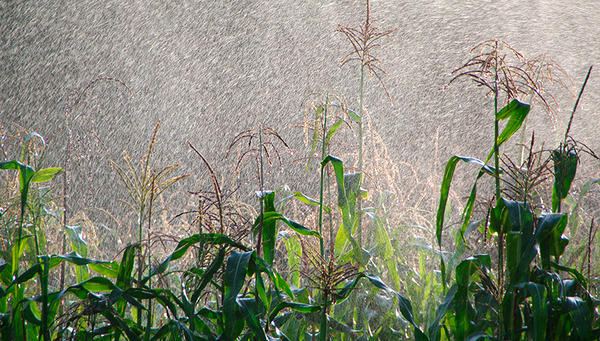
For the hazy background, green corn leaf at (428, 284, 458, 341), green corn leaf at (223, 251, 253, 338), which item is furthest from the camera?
the hazy background

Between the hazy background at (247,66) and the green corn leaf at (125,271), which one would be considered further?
the hazy background at (247,66)

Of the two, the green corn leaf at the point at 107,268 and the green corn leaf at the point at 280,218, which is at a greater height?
the green corn leaf at the point at 280,218

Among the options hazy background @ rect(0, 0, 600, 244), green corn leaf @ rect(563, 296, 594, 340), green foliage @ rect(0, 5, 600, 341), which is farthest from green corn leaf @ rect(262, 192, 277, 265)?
hazy background @ rect(0, 0, 600, 244)

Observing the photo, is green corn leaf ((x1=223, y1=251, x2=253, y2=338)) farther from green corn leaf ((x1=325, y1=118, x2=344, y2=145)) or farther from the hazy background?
the hazy background

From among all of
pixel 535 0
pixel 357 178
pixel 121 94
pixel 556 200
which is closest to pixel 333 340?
pixel 357 178

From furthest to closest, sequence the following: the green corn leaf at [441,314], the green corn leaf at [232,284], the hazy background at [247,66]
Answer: the hazy background at [247,66]
the green corn leaf at [441,314]
the green corn leaf at [232,284]

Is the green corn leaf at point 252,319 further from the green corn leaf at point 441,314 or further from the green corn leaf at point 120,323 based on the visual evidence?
the green corn leaf at point 441,314

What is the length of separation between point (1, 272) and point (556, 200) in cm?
104

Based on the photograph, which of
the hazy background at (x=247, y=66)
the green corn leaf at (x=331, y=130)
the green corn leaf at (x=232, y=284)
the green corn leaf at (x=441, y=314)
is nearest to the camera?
the green corn leaf at (x=232, y=284)

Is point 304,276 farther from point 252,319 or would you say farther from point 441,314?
point 441,314

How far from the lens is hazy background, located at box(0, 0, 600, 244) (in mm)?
5109

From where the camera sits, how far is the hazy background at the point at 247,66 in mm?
5109

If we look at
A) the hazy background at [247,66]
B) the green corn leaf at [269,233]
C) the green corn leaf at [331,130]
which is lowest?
the green corn leaf at [269,233]

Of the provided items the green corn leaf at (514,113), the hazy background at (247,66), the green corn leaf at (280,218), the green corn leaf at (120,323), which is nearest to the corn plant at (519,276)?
the green corn leaf at (514,113)
